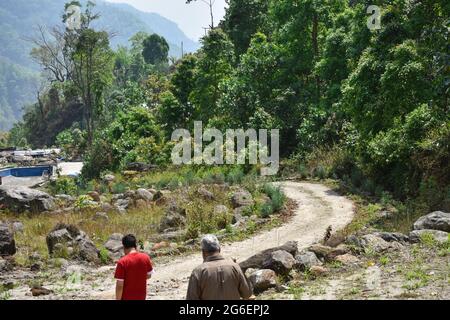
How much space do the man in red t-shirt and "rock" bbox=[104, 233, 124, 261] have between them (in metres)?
6.35

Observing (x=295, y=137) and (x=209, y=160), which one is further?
(x=295, y=137)

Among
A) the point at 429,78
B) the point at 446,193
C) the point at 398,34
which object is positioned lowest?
the point at 446,193

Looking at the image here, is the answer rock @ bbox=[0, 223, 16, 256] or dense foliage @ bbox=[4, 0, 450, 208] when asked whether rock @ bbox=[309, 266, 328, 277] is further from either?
rock @ bbox=[0, 223, 16, 256]

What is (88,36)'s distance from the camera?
148ft

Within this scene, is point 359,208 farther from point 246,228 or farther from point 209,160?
point 209,160

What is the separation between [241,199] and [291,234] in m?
3.21

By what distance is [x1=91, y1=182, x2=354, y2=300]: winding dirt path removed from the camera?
10.1 metres

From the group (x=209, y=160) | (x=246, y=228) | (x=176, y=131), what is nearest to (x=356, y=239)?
(x=246, y=228)

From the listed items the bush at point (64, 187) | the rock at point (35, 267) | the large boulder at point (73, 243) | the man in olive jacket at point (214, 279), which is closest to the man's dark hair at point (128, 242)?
the man in olive jacket at point (214, 279)

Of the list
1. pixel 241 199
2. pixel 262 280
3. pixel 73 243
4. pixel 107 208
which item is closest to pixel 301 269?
pixel 262 280

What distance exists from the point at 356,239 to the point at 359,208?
609cm

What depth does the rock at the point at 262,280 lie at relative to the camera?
8.74 metres

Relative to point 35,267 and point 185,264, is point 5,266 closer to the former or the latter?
point 35,267

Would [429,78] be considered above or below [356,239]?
above
